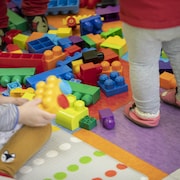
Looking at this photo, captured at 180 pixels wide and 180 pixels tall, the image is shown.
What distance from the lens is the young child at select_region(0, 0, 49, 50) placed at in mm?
1613

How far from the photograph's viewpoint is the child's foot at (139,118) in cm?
111

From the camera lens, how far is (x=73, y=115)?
112 cm

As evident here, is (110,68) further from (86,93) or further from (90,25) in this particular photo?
(90,25)

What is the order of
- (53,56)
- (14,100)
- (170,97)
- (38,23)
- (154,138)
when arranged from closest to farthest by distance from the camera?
1. (14,100)
2. (154,138)
3. (170,97)
4. (53,56)
5. (38,23)

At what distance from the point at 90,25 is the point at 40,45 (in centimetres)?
21

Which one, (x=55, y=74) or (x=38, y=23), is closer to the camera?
(x=55, y=74)

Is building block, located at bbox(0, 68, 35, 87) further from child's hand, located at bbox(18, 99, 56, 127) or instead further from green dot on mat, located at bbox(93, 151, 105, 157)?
child's hand, located at bbox(18, 99, 56, 127)

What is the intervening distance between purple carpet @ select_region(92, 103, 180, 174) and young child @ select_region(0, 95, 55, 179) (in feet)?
0.59

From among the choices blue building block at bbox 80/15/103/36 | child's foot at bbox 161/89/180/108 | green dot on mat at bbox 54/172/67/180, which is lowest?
green dot on mat at bbox 54/172/67/180

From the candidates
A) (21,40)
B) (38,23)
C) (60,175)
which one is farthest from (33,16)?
(60,175)

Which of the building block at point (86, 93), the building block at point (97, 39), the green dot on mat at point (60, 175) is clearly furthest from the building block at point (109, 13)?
the green dot on mat at point (60, 175)

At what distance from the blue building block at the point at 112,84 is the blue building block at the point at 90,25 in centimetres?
35

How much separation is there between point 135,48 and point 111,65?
316 millimetres

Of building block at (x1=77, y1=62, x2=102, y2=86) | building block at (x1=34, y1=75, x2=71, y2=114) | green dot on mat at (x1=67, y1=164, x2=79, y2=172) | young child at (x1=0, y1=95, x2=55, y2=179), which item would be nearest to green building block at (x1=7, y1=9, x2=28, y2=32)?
building block at (x1=77, y1=62, x2=102, y2=86)
